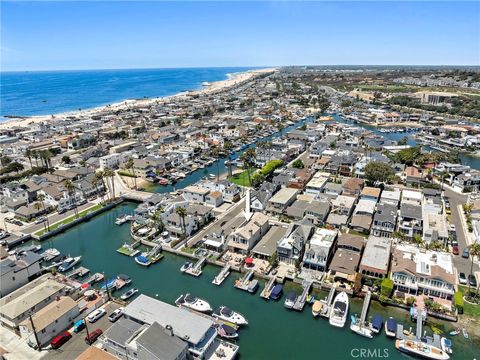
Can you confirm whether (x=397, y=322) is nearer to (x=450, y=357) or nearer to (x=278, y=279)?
(x=450, y=357)

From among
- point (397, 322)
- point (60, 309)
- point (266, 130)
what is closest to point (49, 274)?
point (60, 309)

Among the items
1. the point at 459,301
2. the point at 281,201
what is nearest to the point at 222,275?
the point at 281,201

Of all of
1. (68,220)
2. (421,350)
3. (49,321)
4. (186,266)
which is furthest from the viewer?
(68,220)

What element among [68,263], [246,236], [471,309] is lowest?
[68,263]

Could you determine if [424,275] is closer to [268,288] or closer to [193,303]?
[268,288]

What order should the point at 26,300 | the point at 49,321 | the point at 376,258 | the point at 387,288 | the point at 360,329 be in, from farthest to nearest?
the point at 376,258
the point at 387,288
the point at 26,300
the point at 360,329
the point at 49,321

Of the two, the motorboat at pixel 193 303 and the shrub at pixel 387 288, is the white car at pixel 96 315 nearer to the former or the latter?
the motorboat at pixel 193 303

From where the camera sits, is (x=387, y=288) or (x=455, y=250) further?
(x=455, y=250)
